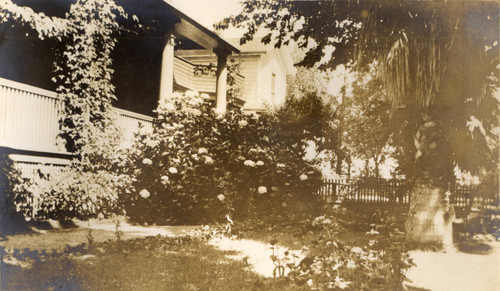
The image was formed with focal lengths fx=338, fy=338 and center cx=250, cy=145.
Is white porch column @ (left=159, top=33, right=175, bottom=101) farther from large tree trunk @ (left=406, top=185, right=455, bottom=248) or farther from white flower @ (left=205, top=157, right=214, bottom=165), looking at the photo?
large tree trunk @ (left=406, top=185, right=455, bottom=248)

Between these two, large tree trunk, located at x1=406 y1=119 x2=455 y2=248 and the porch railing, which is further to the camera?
the porch railing

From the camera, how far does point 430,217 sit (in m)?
3.39

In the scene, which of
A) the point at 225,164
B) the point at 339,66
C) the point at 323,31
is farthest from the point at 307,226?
the point at 323,31

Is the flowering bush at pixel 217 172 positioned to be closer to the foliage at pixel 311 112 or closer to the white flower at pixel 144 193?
the white flower at pixel 144 193

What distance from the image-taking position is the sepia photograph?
3.15 meters

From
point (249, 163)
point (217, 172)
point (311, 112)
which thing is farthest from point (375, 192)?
point (217, 172)

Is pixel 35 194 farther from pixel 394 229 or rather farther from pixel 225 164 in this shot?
pixel 394 229

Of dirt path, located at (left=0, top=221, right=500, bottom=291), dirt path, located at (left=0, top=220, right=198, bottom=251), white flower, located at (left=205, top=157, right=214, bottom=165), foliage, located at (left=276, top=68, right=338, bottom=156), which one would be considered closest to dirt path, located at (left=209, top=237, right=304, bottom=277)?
dirt path, located at (left=0, top=221, right=500, bottom=291)

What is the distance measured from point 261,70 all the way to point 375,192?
6.87 ft

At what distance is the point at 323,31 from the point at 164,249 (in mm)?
2788

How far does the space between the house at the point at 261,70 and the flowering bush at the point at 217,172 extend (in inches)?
12.1

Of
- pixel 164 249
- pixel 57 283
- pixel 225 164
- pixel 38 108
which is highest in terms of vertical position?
pixel 38 108

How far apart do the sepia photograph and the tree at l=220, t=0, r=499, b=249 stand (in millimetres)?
14

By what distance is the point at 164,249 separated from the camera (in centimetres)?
349
